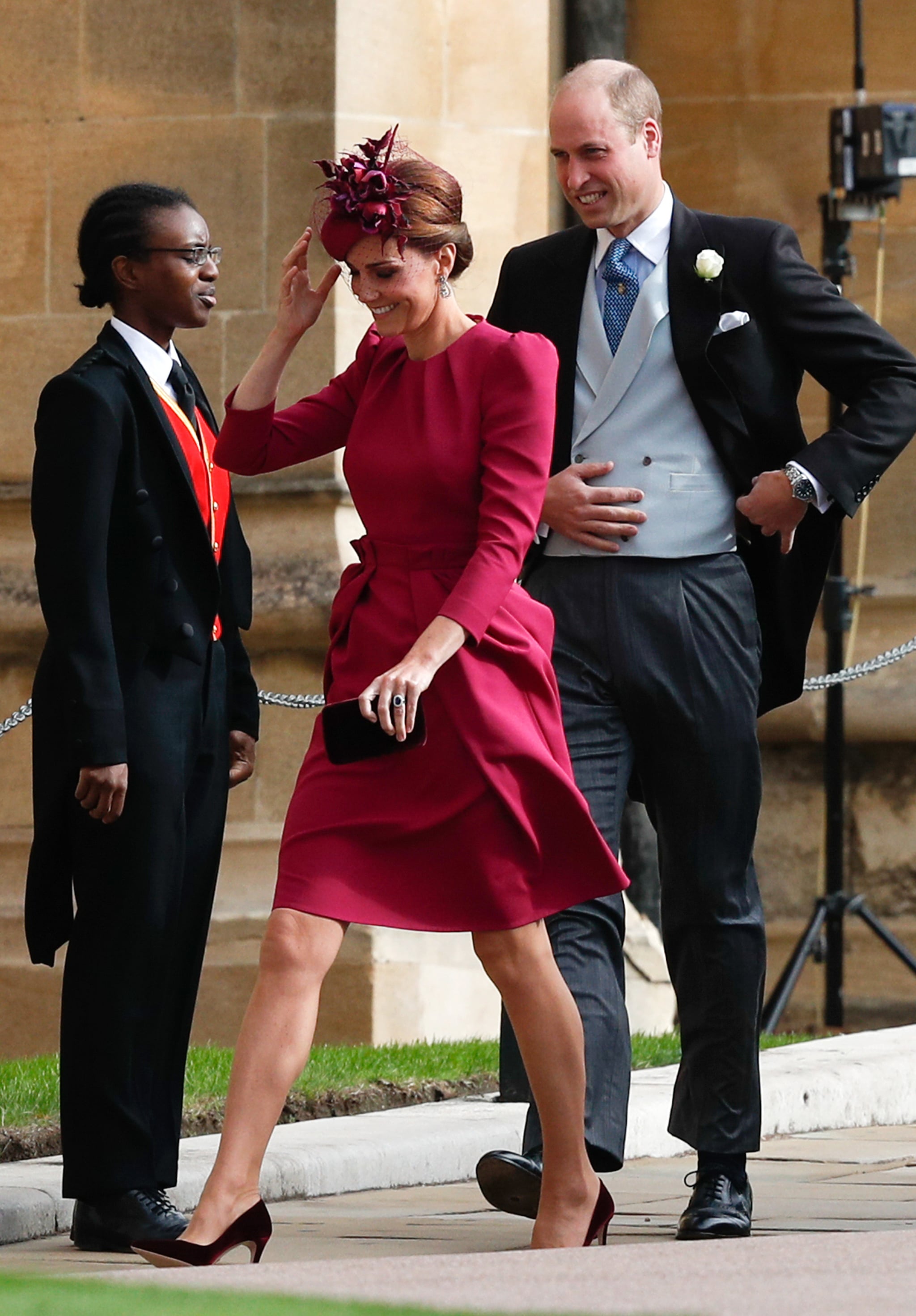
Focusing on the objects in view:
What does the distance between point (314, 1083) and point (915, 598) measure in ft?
15.6

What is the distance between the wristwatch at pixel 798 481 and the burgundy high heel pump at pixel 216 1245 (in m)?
1.49

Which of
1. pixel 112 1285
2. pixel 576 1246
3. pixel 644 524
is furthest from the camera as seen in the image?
pixel 644 524

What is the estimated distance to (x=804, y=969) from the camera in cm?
1026

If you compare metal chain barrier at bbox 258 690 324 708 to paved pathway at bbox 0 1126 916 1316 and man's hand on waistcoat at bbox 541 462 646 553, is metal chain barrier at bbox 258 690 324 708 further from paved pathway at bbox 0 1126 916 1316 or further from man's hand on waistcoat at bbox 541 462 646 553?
man's hand on waistcoat at bbox 541 462 646 553

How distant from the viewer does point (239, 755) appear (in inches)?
205

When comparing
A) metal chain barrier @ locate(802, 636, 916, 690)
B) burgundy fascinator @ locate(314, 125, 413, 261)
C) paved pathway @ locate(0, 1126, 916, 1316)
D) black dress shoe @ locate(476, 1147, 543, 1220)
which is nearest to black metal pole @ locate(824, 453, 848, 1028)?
metal chain barrier @ locate(802, 636, 916, 690)

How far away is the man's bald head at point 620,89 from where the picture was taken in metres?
4.80

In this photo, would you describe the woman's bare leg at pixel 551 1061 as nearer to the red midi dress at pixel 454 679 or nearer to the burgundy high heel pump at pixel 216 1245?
the red midi dress at pixel 454 679

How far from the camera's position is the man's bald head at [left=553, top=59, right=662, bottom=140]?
4.80 m

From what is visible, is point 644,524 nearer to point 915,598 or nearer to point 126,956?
point 126,956

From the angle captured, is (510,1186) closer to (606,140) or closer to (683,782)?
(683,782)

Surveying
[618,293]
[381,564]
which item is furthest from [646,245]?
[381,564]

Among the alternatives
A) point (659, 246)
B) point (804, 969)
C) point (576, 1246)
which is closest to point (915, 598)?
point (804, 969)

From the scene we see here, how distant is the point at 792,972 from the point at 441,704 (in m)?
4.78
